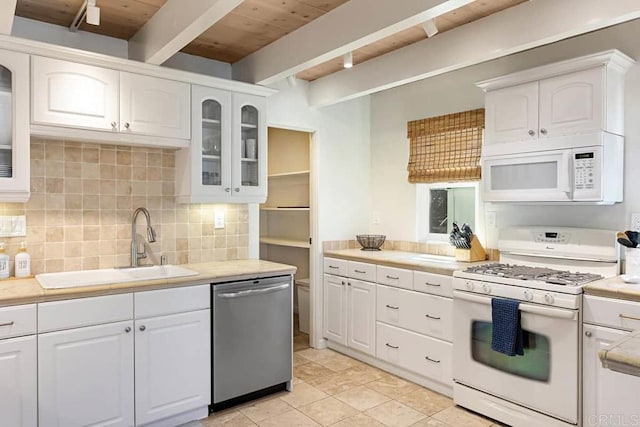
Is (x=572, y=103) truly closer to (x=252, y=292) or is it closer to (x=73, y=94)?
(x=252, y=292)

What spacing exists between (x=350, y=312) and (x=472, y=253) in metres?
1.17

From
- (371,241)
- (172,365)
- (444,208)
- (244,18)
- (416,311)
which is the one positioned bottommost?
(172,365)

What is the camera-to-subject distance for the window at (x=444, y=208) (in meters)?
3.72

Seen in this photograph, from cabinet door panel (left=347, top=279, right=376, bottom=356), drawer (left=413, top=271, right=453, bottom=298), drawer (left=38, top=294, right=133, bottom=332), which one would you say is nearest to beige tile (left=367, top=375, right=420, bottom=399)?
cabinet door panel (left=347, top=279, right=376, bottom=356)

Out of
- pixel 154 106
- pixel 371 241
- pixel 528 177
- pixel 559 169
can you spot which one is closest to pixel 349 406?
pixel 371 241

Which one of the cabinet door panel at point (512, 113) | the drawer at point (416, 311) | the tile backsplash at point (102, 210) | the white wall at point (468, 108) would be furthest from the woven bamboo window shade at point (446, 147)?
the tile backsplash at point (102, 210)

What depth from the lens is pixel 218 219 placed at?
3.52 metres

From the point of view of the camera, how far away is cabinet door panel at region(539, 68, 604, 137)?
2.60m

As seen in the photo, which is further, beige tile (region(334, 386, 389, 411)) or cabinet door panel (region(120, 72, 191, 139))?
beige tile (region(334, 386, 389, 411))

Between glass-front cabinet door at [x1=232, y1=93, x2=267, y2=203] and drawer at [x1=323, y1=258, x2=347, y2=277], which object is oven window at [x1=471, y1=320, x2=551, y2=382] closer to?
drawer at [x1=323, y1=258, x2=347, y2=277]

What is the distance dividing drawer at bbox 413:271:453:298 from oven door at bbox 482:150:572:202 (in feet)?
2.11

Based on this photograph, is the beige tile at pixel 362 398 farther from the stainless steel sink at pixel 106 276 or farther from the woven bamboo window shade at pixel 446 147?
the woven bamboo window shade at pixel 446 147

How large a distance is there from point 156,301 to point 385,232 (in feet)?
7.74

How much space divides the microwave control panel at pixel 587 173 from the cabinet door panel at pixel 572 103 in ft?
0.45
